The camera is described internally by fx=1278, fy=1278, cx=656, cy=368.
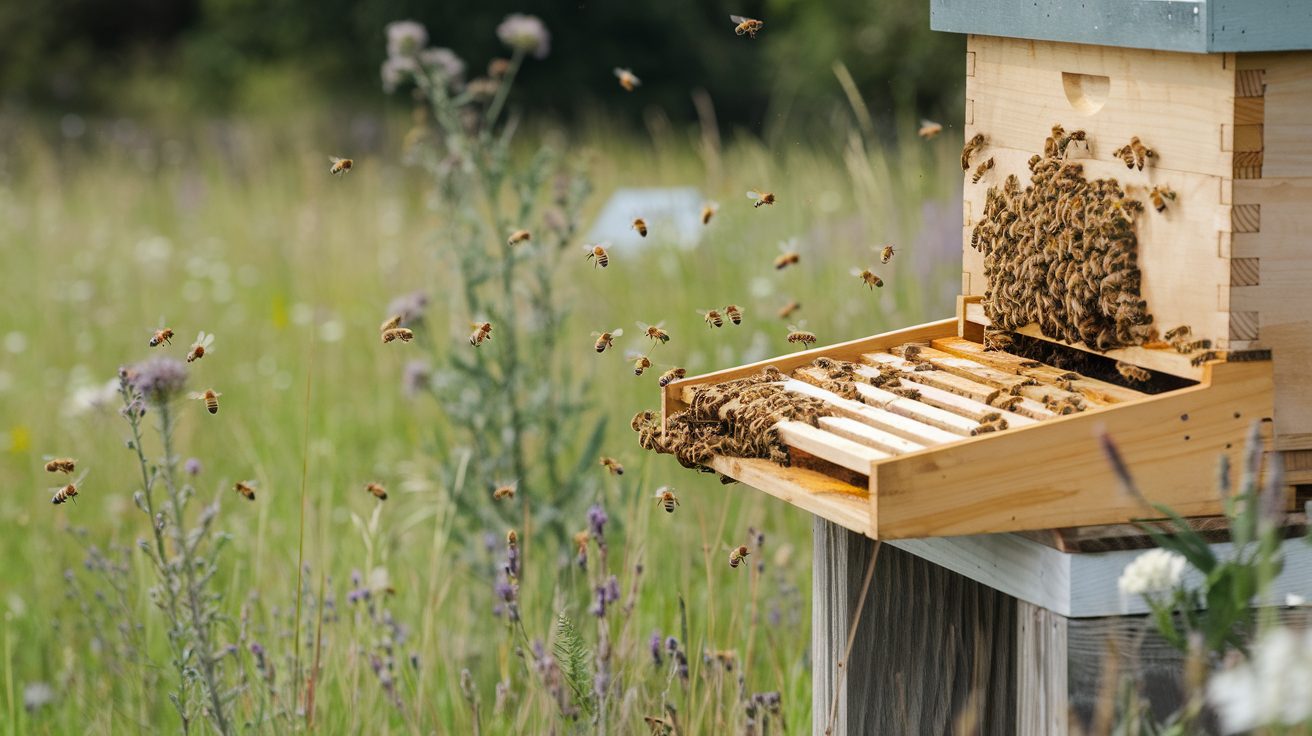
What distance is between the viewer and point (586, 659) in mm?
2570

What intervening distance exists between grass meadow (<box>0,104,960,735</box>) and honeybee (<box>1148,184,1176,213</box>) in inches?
43.5

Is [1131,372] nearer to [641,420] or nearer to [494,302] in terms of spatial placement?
[641,420]

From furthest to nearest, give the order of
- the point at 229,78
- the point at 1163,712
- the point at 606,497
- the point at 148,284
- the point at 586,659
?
the point at 229,78 → the point at 148,284 → the point at 606,497 → the point at 586,659 → the point at 1163,712

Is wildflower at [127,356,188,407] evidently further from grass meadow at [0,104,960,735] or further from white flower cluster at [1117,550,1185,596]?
white flower cluster at [1117,550,1185,596]

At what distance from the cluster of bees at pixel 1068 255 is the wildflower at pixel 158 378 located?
64.1 inches

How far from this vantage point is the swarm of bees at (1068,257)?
222cm

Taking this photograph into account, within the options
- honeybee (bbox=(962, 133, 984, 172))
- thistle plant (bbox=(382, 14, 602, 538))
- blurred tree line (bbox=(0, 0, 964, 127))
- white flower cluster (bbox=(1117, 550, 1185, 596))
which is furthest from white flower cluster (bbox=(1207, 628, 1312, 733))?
blurred tree line (bbox=(0, 0, 964, 127))

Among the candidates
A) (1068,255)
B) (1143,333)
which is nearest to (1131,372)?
(1143,333)

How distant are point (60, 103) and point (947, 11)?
24.8 meters

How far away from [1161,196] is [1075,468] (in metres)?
0.51

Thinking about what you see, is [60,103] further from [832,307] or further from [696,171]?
[832,307]

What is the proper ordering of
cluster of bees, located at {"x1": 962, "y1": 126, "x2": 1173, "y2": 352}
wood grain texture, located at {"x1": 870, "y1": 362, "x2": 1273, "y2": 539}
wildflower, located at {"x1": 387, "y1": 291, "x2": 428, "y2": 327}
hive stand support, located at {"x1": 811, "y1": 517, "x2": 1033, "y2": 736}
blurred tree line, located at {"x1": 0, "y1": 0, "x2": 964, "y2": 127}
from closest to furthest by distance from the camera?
wood grain texture, located at {"x1": 870, "y1": 362, "x2": 1273, "y2": 539} → cluster of bees, located at {"x1": 962, "y1": 126, "x2": 1173, "y2": 352} → hive stand support, located at {"x1": 811, "y1": 517, "x2": 1033, "y2": 736} → wildflower, located at {"x1": 387, "y1": 291, "x2": 428, "y2": 327} → blurred tree line, located at {"x1": 0, "y1": 0, "x2": 964, "y2": 127}

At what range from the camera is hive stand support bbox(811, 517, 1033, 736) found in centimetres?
261

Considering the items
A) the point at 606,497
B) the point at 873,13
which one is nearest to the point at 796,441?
the point at 606,497
